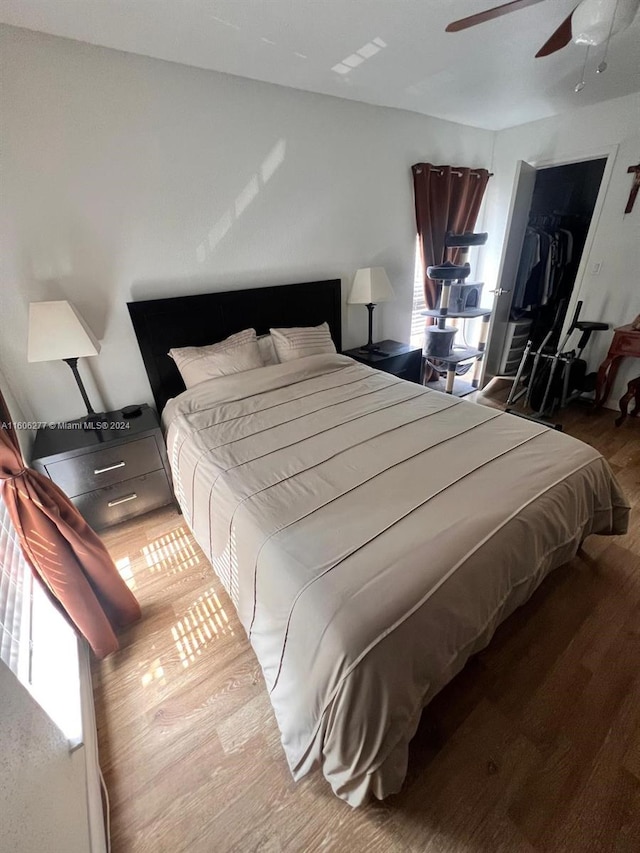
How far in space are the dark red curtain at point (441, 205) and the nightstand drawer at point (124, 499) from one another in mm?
2934

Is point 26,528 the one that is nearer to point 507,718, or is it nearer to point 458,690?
point 458,690

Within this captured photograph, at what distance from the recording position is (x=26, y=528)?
117 cm

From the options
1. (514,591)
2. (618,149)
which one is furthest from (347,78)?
(514,591)

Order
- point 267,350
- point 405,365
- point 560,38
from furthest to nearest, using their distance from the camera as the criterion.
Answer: point 405,365, point 267,350, point 560,38

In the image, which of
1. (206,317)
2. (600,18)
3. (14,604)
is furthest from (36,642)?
(600,18)

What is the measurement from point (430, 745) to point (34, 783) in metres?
1.08

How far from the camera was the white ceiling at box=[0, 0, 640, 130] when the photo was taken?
1.47m

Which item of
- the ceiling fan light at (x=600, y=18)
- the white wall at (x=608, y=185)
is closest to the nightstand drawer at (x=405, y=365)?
the white wall at (x=608, y=185)

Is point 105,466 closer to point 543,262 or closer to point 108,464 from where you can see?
point 108,464

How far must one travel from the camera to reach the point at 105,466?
1857mm

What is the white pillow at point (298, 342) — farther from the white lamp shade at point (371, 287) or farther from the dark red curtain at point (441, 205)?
the dark red curtain at point (441, 205)

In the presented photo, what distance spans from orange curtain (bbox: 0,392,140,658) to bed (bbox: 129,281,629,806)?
417mm

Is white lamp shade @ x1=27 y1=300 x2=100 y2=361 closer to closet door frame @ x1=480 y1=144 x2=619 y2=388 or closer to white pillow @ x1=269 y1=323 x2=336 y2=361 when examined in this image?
white pillow @ x1=269 y1=323 x2=336 y2=361

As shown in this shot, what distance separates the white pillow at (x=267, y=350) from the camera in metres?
2.46
